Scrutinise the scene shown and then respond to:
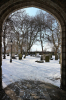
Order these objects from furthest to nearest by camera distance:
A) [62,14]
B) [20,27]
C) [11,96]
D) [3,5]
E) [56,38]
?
[56,38], [20,27], [62,14], [3,5], [11,96]

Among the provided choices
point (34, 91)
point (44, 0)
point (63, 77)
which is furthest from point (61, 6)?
point (34, 91)

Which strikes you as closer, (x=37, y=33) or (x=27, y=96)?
(x=27, y=96)

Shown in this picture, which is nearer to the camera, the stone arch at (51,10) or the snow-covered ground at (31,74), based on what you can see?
the stone arch at (51,10)

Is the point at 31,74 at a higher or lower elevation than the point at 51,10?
lower

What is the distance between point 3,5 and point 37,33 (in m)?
Answer: 19.7

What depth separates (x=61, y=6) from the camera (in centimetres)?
381

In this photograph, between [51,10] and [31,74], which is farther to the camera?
[31,74]

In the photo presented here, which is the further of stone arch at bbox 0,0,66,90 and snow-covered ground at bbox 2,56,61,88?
snow-covered ground at bbox 2,56,61,88

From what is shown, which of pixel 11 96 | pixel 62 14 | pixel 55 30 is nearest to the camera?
pixel 11 96

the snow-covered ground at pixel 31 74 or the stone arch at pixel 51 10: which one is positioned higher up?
the stone arch at pixel 51 10

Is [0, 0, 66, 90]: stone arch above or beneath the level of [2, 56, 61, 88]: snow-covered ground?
above

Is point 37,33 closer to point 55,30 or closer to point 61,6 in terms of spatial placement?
point 55,30

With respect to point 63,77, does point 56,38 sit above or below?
above

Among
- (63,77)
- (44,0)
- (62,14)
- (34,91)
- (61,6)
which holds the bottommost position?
(34,91)
